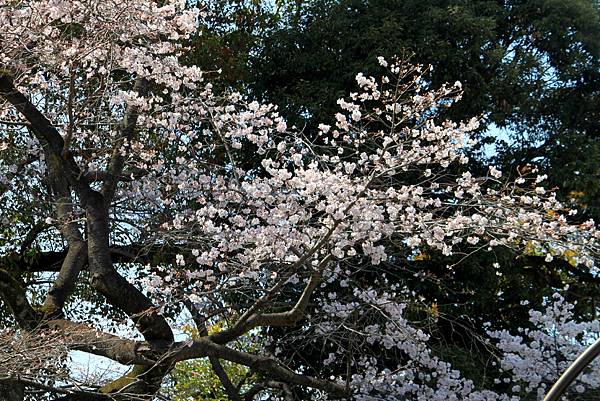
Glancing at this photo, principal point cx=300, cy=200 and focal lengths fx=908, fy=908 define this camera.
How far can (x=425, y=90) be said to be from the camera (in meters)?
8.44

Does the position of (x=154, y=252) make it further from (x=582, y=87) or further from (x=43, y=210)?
(x=582, y=87)

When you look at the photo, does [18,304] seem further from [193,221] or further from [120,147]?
[193,221]

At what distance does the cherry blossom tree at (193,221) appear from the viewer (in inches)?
212

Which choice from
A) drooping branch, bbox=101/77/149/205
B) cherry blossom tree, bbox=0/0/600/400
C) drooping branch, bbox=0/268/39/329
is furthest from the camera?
drooping branch, bbox=101/77/149/205

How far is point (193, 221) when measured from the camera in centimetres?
671

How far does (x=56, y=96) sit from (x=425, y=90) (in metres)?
3.38

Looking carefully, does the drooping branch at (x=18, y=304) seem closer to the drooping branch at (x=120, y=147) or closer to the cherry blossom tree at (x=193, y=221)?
the cherry blossom tree at (x=193, y=221)

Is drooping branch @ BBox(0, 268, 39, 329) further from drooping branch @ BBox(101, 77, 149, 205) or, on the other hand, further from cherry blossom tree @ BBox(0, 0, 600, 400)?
drooping branch @ BBox(101, 77, 149, 205)

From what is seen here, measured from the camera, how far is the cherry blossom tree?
5.39 m

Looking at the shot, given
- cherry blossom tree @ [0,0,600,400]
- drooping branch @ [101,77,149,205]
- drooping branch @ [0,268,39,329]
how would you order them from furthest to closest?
drooping branch @ [101,77,149,205] < drooping branch @ [0,268,39,329] < cherry blossom tree @ [0,0,600,400]

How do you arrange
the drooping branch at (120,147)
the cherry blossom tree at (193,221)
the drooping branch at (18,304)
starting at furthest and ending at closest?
the drooping branch at (120,147) < the drooping branch at (18,304) < the cherry blossom tree at (193,221)

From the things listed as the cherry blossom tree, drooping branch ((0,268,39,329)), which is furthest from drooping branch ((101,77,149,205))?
drooping branch ((0,268,39,329))

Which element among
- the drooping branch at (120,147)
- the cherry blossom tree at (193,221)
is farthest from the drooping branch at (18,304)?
the drooping branch at (120,147)

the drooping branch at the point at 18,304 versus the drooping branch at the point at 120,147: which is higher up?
the drooping branch at the point at 120,147
